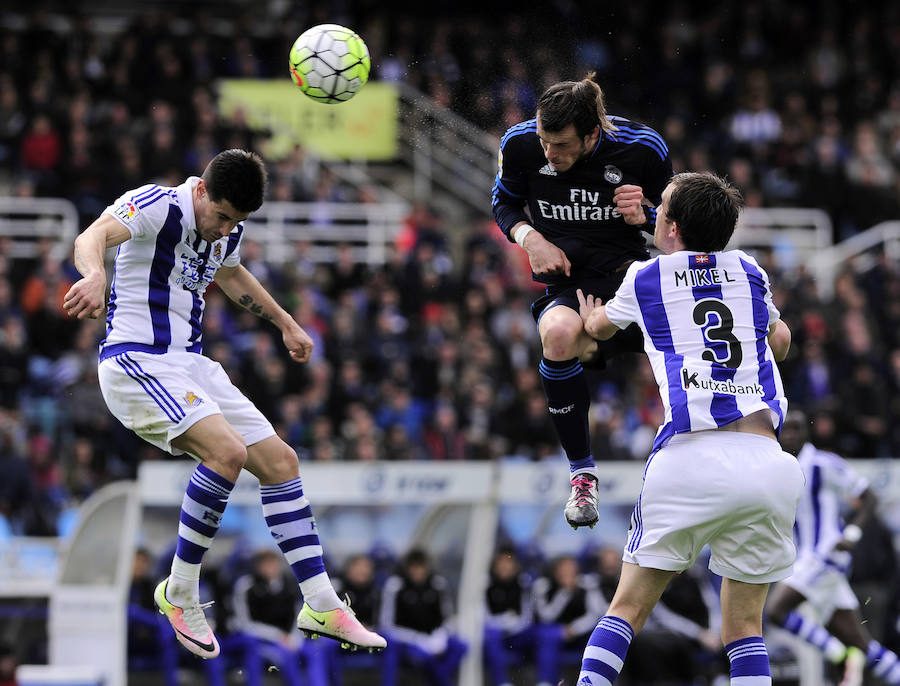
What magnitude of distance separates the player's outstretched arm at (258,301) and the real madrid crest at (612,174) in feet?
6.01

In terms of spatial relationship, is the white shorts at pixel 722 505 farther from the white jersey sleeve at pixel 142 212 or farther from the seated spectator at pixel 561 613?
the seated spectator at pixel 561 613

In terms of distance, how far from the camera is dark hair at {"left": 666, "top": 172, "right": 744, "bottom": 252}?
633 centimetres

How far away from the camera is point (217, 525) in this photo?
7273mm

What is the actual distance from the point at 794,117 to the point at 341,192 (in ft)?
25.0

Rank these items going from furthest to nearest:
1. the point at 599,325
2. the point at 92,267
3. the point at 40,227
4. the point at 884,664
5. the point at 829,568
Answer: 1. the point at 40,227
2. the point at 829,568
3. the point at 884,664
4. the point at 599,325
5. the point at 92,267

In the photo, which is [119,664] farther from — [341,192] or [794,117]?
[794,117]

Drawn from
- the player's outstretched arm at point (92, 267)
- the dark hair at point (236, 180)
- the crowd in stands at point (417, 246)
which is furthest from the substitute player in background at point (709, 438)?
the crowd in stands at point (417, 246)

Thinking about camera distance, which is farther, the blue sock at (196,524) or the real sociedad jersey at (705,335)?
the blue sock at (196,524)

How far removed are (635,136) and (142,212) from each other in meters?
2.58

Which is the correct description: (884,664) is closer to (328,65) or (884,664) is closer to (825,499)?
(825,499)

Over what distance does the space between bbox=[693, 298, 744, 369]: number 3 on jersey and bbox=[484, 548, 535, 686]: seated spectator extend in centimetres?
745

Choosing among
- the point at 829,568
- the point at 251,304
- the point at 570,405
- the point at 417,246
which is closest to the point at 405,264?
the point at 417,246

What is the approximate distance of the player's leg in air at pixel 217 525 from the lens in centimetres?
707

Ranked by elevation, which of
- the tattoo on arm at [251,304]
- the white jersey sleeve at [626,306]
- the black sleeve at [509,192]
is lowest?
the white jersey sleeve at [626,306]
